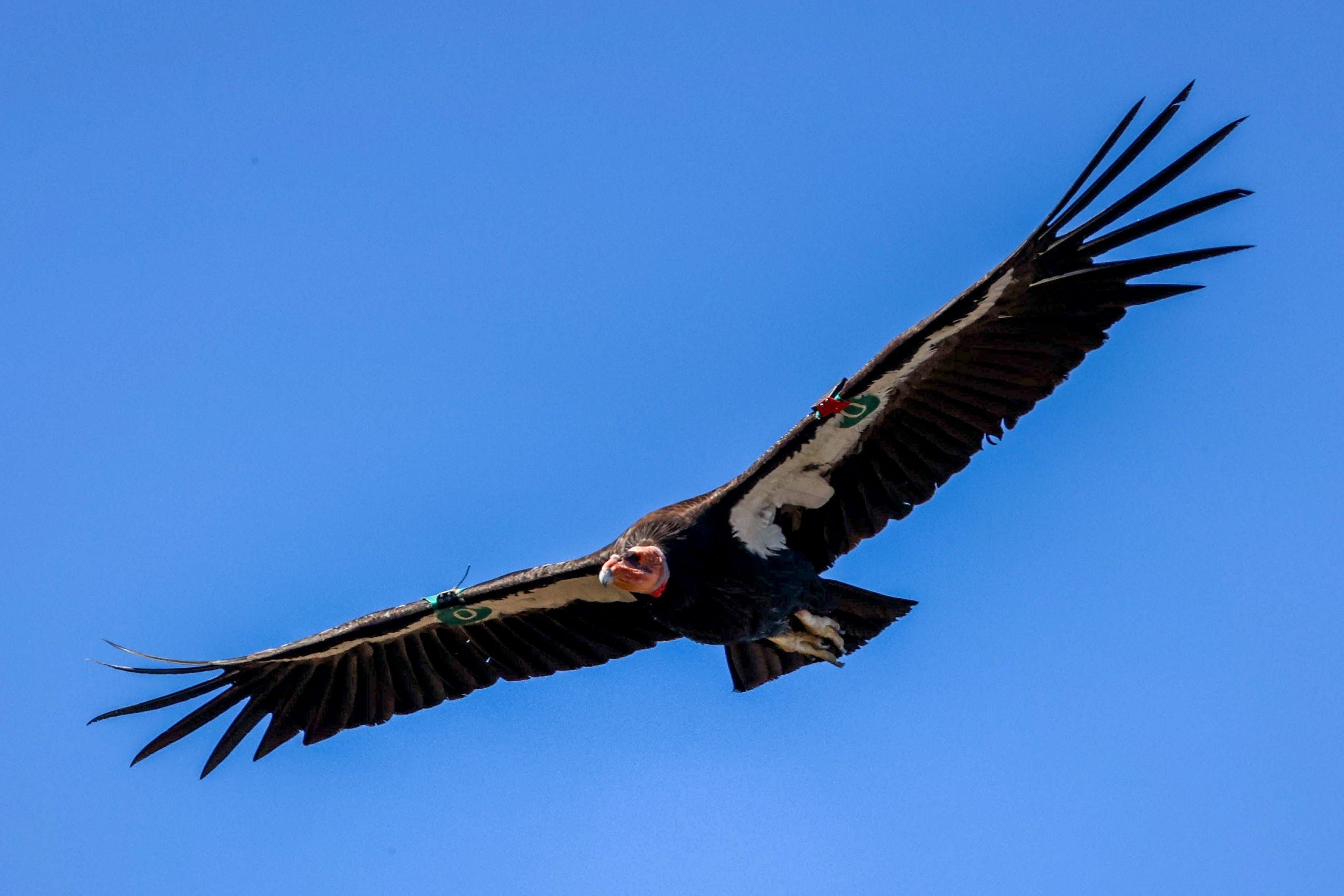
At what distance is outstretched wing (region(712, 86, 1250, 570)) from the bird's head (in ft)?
2.32

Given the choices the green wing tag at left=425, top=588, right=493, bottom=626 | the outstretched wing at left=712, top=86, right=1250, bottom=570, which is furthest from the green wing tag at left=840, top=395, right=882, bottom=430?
the green wing tag at left=425, top=588, right=493, bottom=626

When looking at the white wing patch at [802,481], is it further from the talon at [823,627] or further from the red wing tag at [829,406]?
the talon at [823,627]

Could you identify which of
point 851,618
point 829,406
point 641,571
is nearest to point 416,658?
point 641,571

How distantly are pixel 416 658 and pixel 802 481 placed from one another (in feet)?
13.3

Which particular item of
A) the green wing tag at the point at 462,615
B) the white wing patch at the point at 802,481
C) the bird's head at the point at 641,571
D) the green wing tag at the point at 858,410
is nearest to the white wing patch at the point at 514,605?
the green wing tag at the point at 462,615

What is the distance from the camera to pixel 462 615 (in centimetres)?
1422

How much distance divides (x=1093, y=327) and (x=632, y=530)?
147 inches

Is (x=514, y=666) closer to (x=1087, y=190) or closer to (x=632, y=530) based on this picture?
(x=632, y=530)

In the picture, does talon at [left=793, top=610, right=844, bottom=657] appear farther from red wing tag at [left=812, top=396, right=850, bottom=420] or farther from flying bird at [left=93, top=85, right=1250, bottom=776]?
red wing tag at [left=812, top=396, right=850, bottom=420]

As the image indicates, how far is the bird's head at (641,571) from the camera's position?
12328 millimetres

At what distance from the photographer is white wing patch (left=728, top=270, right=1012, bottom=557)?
1230cm

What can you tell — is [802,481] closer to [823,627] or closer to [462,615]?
[823,627]

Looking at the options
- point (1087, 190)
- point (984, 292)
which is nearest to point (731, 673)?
point (984, 292)

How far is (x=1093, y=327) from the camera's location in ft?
38.2
